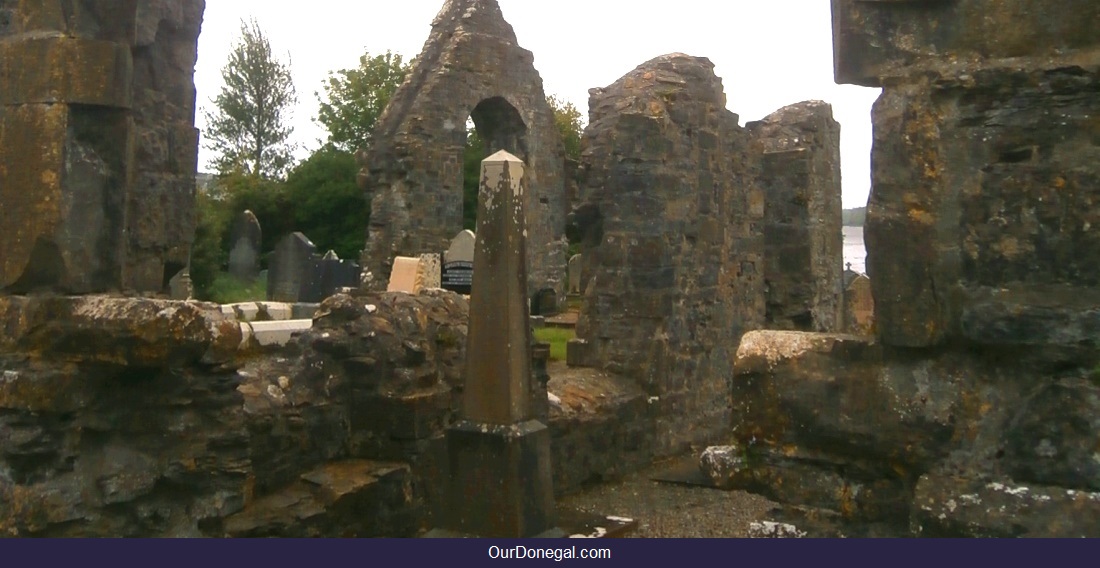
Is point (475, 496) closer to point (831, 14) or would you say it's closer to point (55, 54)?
point (55, 54)

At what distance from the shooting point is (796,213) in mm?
13008

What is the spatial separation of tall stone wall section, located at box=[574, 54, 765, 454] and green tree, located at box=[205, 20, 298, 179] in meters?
36.3

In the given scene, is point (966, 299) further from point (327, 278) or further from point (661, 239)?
point (327, 278)

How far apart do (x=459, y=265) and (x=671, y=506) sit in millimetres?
7836

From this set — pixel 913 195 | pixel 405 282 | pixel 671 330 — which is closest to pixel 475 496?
pixel 913 195

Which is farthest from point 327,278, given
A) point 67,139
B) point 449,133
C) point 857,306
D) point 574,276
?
point 67,139

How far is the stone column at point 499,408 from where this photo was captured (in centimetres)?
591

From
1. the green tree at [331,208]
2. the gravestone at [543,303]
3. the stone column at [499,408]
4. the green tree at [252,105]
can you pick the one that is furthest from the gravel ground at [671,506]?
the green tree at [252,105]

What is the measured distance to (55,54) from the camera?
458 cm

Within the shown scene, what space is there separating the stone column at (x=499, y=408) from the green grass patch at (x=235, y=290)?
14.8 m

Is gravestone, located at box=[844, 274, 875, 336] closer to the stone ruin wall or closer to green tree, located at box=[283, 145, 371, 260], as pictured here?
the stone ruin wall

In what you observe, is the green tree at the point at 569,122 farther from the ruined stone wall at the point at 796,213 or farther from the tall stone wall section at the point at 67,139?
the tall stone wall section at the point at 67,139

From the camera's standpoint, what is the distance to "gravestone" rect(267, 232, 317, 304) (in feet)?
67.5

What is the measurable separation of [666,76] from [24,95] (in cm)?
724
